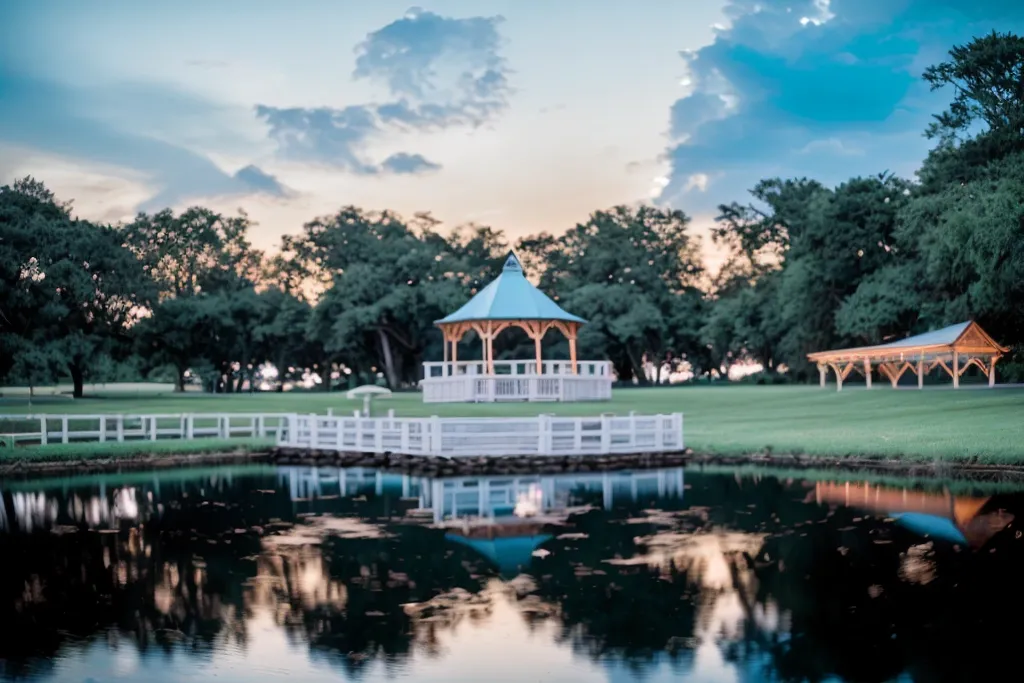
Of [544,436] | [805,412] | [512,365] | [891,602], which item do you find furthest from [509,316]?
[891,602]

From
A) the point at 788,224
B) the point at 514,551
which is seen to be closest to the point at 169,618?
the point at 514,551

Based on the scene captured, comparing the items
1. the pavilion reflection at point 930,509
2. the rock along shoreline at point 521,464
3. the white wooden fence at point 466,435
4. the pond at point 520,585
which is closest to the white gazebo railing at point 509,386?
the white wooden fence at point 466,435

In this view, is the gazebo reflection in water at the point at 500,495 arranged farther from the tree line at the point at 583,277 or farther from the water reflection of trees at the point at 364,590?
the tree line at the point at 583,277

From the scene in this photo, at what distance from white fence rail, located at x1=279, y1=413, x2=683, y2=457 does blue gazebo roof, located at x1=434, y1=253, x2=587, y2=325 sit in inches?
533

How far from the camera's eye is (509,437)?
81.8 feet

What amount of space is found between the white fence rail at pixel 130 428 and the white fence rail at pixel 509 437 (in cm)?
311

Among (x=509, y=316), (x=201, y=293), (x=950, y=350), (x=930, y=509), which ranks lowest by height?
(x=930, y=509)

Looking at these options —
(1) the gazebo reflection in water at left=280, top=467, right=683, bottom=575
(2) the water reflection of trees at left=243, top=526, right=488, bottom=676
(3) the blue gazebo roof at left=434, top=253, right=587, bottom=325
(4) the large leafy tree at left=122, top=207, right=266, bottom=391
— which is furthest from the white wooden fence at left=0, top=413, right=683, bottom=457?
(4) the large leafy tree at left=122, top=207, right=266, bottom=391

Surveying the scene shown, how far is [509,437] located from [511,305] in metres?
16.6

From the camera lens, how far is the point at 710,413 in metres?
35.4

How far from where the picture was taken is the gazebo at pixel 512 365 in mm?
38094

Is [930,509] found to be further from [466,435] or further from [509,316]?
[509,316]

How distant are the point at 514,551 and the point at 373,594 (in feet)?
10.4

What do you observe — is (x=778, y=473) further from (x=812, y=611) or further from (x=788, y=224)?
(x=788, y=224)
